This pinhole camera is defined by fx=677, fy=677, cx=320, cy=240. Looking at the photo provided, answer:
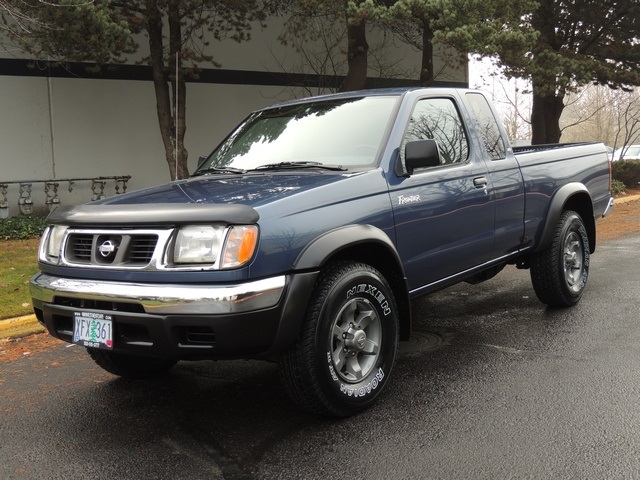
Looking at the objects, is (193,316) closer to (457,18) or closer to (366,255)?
(366,255)

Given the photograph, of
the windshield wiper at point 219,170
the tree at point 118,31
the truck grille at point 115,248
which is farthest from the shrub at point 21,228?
the truck grille at point 115,248

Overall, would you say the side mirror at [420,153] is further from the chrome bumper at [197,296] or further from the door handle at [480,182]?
the chrome bumper at [197,296]

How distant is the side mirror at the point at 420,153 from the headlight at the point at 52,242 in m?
2.11

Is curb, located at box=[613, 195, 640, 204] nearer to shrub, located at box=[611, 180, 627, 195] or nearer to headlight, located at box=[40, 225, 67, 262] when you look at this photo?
shrub, located at box=[611, 180, 627, 195]

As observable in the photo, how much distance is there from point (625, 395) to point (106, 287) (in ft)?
10.1

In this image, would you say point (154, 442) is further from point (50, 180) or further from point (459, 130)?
point (50, 180)

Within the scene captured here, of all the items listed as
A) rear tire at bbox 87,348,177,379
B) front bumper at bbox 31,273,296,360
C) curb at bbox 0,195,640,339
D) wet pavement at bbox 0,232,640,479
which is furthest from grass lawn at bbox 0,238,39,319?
front bumper at bbox 31,273,296,360

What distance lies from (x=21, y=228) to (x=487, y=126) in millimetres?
9343

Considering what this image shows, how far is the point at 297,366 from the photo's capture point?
3.59 meters

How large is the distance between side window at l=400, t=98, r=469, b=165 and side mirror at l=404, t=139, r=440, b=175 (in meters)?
0.32

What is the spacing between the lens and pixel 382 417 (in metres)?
3.90

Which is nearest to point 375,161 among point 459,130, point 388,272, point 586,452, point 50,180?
point 388,272

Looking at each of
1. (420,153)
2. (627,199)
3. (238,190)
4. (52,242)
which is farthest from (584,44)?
(52,242)

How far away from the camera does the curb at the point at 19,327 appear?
624 centimetres
